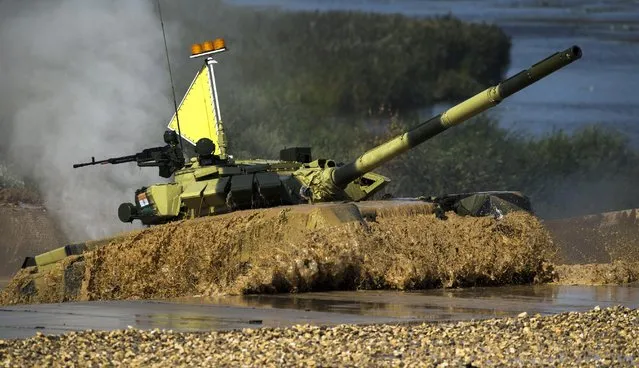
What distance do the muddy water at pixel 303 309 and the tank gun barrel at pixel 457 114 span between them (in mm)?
2400

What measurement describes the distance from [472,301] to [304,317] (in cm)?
238

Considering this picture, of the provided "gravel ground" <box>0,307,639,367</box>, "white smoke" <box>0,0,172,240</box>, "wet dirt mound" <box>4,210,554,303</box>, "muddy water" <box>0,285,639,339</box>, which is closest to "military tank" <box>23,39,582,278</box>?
"wet dirt mound" <box>4,210,554,303</box>

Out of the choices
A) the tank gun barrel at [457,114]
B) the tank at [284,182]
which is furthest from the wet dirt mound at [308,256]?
the tank gun barrel at [457,114]

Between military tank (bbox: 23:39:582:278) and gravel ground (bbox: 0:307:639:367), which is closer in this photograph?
gravel ground (bbox: 0:307:639:367)

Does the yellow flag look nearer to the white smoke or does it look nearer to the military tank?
the military tank

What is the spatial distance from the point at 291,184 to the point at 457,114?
2.21m

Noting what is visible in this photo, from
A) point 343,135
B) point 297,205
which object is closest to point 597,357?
point 297,205

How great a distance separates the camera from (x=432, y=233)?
54.0ft

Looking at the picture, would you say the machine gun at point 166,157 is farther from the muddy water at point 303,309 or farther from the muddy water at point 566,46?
the muddy water at point 566,46

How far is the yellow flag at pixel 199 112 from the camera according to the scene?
68.7ft

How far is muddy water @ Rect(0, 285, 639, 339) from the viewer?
461 inches

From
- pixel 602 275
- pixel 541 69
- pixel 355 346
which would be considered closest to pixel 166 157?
pixel 541 69

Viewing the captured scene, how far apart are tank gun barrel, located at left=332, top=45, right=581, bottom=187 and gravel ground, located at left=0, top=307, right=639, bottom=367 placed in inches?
206

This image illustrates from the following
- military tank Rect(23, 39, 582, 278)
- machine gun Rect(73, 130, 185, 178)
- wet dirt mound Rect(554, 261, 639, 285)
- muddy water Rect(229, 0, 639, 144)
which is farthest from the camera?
muddy water Rect(229, 0, 639, 144)
